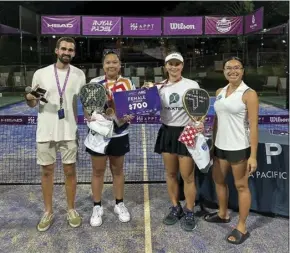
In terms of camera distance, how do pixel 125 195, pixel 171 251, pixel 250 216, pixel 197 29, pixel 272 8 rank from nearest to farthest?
pixel 171 251
pixel 250 216
pixel 125 195
pixel 197 29
pixel 272 8

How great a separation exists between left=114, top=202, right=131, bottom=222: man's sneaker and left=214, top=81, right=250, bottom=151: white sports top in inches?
50.9

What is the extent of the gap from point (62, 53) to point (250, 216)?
2590mm

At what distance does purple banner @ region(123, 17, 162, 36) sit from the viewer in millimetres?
20250

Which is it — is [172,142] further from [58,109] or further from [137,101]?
[58,109]

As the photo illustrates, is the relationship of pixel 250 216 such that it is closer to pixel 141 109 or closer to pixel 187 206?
pixel 187 206

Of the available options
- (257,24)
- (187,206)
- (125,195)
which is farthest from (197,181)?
(257,24)

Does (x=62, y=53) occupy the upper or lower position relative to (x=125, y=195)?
upper

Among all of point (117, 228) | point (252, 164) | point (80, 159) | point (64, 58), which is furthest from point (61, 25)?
point (252, 164)

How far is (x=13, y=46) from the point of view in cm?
2270

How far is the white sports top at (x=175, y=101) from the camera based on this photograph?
3.62 m

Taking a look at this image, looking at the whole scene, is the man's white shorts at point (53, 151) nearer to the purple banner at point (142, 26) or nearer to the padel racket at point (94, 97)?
the padel racket at point (94, 97)

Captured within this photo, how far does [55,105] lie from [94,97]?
0.41 m

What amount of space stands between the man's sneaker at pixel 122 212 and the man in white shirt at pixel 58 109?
0.45 metres

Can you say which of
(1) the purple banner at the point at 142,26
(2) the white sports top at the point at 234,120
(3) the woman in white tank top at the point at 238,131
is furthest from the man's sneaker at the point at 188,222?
(1) the purple banner at the point at 142,26
